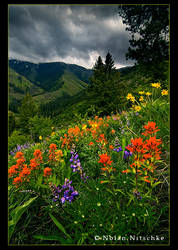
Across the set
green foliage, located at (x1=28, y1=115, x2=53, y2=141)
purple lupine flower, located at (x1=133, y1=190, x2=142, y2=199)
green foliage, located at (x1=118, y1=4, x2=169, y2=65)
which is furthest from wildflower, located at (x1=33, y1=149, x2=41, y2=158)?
green foliage, located at (x1=28, y1=115, x2=53, y2=141)

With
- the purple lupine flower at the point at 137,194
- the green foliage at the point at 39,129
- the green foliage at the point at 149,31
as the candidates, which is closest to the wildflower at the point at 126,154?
the purple lupine flower at the point at 137,194

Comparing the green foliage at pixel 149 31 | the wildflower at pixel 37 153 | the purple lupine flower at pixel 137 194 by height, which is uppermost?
the green foliage at pixel 149 31

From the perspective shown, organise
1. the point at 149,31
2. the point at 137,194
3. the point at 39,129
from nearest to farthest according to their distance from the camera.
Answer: the point at 137,194, the point at 149,31, the point at 39,129

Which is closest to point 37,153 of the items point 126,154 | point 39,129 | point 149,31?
point 126,154

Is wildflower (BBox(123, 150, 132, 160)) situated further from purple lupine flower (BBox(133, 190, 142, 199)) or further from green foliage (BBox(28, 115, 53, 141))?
green foliage (BBox(28, 115, 53, 141))

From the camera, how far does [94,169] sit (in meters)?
1.94

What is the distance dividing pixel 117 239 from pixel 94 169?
93 centimetres

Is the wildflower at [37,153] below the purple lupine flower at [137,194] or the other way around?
the other way around

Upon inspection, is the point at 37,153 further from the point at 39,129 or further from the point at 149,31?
the point at 39,129

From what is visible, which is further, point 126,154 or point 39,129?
point 39,129

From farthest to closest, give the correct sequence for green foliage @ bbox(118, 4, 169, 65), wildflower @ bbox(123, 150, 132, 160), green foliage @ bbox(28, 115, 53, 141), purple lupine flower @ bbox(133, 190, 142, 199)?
1. green foliage @ bbox(28, 115, 53, 141)
2. green foliage @ bbox(118, 4, 169, 65)
3. wildflower @ bbox(123, 150, 132, 160)
4. purple lupine flower @ bbox(133, 190, 142, 199)

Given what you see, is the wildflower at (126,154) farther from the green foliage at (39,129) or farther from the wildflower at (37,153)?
the green foliage at (39,129)
